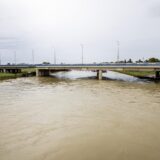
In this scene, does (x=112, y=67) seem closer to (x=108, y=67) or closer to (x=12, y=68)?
(x=108, y=67)

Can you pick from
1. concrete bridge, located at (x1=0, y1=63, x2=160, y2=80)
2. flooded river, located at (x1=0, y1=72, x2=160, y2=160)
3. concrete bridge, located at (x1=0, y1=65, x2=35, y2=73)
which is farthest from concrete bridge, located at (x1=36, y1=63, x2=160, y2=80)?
flooded river, located at (x1=0, y1=72, x2=160, y2=160)

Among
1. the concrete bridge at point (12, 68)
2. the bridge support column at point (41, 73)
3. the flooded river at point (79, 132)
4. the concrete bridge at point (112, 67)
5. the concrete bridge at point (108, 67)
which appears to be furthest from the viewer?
the concrete bridge at point (12, 68)

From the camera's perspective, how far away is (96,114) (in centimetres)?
2094

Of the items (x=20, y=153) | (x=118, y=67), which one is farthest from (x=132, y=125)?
(x=118, y=67)

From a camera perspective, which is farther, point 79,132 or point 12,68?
point 12,68

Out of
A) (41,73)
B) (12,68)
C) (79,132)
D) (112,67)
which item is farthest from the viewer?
(12,68)

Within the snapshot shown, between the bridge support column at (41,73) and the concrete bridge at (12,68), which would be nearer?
the bridge support column at (41,73)

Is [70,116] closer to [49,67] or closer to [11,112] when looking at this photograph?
[11,112]

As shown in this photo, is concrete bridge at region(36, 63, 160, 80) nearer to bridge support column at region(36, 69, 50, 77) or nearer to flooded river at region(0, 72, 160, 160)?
bridge support column at region(36, 69, 50, 77)

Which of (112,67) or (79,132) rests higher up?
(112,67)

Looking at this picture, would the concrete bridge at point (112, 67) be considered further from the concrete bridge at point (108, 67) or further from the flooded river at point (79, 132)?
the flooded river at point (79, 132)

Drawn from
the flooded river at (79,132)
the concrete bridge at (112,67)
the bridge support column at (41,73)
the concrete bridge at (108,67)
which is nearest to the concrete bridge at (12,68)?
the bridge support column at (41,73)

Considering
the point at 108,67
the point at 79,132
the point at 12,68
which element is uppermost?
the point at 108,67

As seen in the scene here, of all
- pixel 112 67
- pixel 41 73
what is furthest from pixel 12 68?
pixel 112 67
